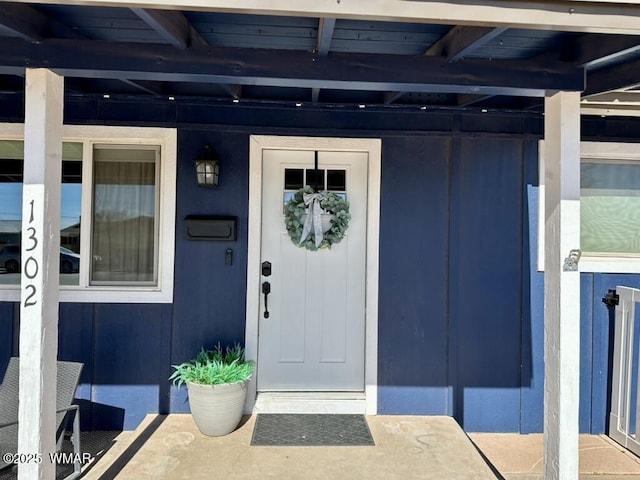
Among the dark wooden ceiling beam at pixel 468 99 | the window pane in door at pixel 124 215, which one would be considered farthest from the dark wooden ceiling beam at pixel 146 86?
the dark wooden ceiling beam at pixel 468 99


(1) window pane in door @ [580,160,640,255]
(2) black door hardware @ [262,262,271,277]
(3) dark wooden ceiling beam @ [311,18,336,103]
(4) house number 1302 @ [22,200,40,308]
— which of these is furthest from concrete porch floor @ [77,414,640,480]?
(3) dark wooden ceiling beam @ [311,18,336,103]

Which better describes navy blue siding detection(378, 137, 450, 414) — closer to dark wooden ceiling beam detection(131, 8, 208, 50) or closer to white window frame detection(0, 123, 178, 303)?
white window frame detection(0, 123, 178, 303)

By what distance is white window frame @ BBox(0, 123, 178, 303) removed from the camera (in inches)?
129

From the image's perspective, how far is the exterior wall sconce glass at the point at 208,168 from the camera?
3238 millimetres

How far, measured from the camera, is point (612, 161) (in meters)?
3.58

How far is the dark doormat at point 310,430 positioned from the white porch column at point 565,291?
1.20m

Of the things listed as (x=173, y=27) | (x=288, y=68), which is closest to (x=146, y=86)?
(x=173, y=27)

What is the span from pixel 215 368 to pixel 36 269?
4.42ft

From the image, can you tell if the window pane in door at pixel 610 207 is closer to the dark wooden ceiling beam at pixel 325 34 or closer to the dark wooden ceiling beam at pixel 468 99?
the dark wooden ceiling beam at pixel 468 99

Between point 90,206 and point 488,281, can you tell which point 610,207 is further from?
point 90,206

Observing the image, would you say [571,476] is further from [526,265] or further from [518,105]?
[518,105]

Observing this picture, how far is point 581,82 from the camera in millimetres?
2211

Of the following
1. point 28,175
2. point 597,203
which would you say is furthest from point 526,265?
point 28,175

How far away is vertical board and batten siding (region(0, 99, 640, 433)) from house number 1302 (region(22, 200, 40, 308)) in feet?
4.25
